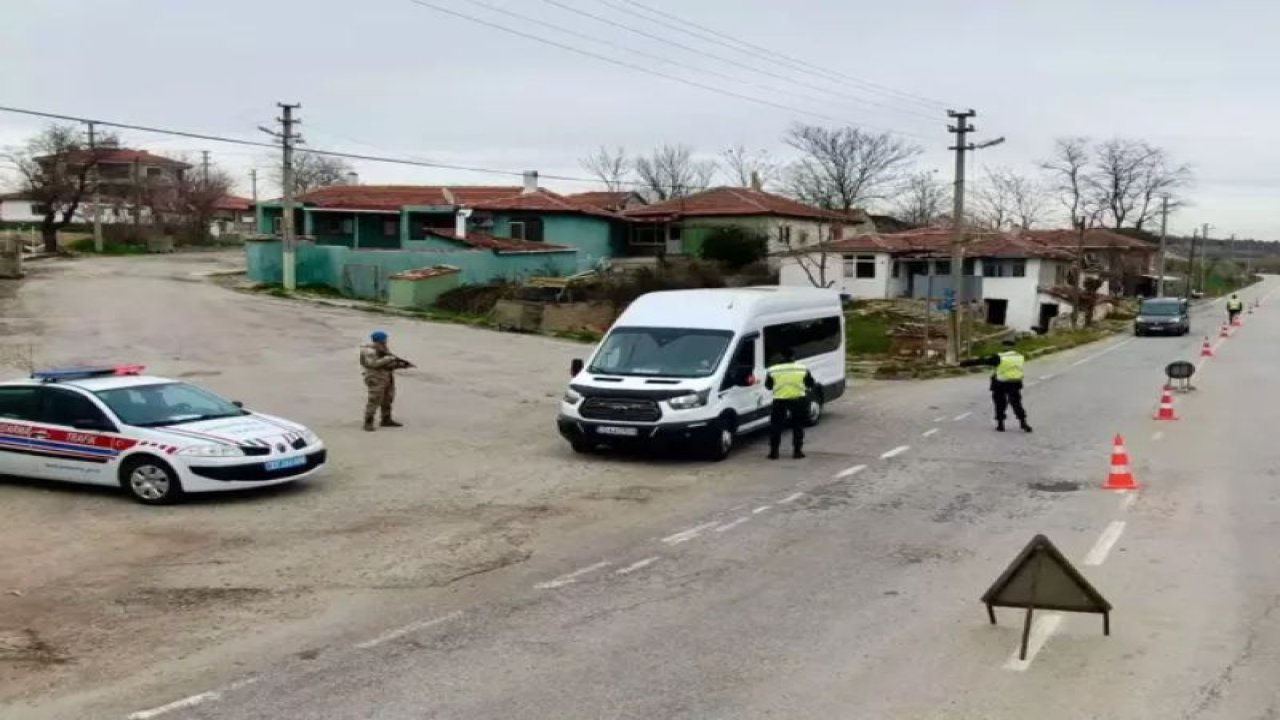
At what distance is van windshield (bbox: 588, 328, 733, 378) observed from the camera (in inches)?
681

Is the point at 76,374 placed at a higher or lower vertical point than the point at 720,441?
higher

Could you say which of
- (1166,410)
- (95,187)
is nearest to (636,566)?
(1166,410)

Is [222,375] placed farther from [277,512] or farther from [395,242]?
[395,242]

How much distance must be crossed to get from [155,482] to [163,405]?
4.45ft

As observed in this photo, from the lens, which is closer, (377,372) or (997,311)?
(377,372)

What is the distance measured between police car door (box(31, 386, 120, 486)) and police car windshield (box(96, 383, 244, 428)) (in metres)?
0.25

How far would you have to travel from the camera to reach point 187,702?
713cm

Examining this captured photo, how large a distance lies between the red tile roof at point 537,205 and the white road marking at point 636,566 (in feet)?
158

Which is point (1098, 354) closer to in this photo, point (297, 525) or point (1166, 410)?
point (1166, 410)

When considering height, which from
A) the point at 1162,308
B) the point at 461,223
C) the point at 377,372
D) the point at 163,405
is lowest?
the point at 1162,308

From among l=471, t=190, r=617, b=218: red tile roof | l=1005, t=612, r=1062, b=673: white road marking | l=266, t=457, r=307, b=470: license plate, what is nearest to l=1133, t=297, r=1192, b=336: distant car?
l=471, t=190, r=617, b=218: red tile roof

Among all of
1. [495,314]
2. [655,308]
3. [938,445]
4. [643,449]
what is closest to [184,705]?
[643,449]

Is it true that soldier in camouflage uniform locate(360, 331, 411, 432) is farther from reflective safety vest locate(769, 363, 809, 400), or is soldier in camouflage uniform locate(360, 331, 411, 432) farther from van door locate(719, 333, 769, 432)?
reflective safety vest locate(769, 363, 809, 400)

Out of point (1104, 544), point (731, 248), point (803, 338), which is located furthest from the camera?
point (731, 248)
